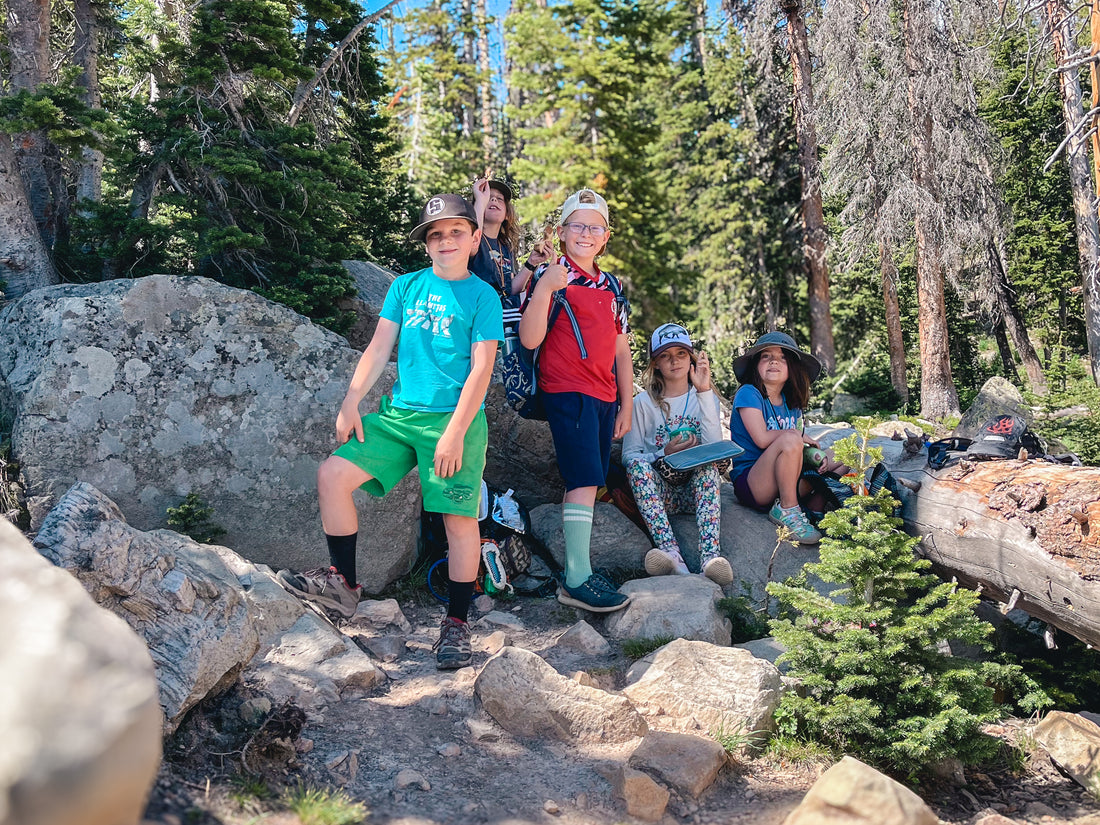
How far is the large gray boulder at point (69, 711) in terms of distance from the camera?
5.11ft

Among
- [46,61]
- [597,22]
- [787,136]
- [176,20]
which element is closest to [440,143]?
[597,22]

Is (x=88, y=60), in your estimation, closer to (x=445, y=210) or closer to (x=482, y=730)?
(x=445, y=210)

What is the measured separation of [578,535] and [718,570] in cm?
101

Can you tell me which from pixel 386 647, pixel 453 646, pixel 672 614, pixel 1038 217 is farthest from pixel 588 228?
pixel 1038 217

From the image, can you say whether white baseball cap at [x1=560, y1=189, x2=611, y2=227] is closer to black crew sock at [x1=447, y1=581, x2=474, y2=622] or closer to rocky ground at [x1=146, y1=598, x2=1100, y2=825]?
black crew sock at [x1=447, y1=581, x2=474, y2=622]

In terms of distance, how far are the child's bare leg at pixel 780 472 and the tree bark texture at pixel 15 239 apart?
5.48 m

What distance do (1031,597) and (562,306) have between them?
10.9 ft

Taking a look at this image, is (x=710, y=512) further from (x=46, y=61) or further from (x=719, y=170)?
(x=719, y=170)

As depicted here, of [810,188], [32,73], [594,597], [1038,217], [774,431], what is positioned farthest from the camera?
[1038,217]

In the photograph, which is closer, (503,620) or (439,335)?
(439,335)

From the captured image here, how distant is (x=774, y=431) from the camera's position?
20.7 feet

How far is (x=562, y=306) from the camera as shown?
18.3 ft

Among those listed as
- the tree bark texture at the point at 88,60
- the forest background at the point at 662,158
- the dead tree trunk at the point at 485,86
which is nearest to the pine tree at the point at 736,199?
the forest background at the point at 662,158

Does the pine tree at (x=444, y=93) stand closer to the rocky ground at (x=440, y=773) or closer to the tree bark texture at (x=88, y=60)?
the tree bark texture at (x=88, y=60)
